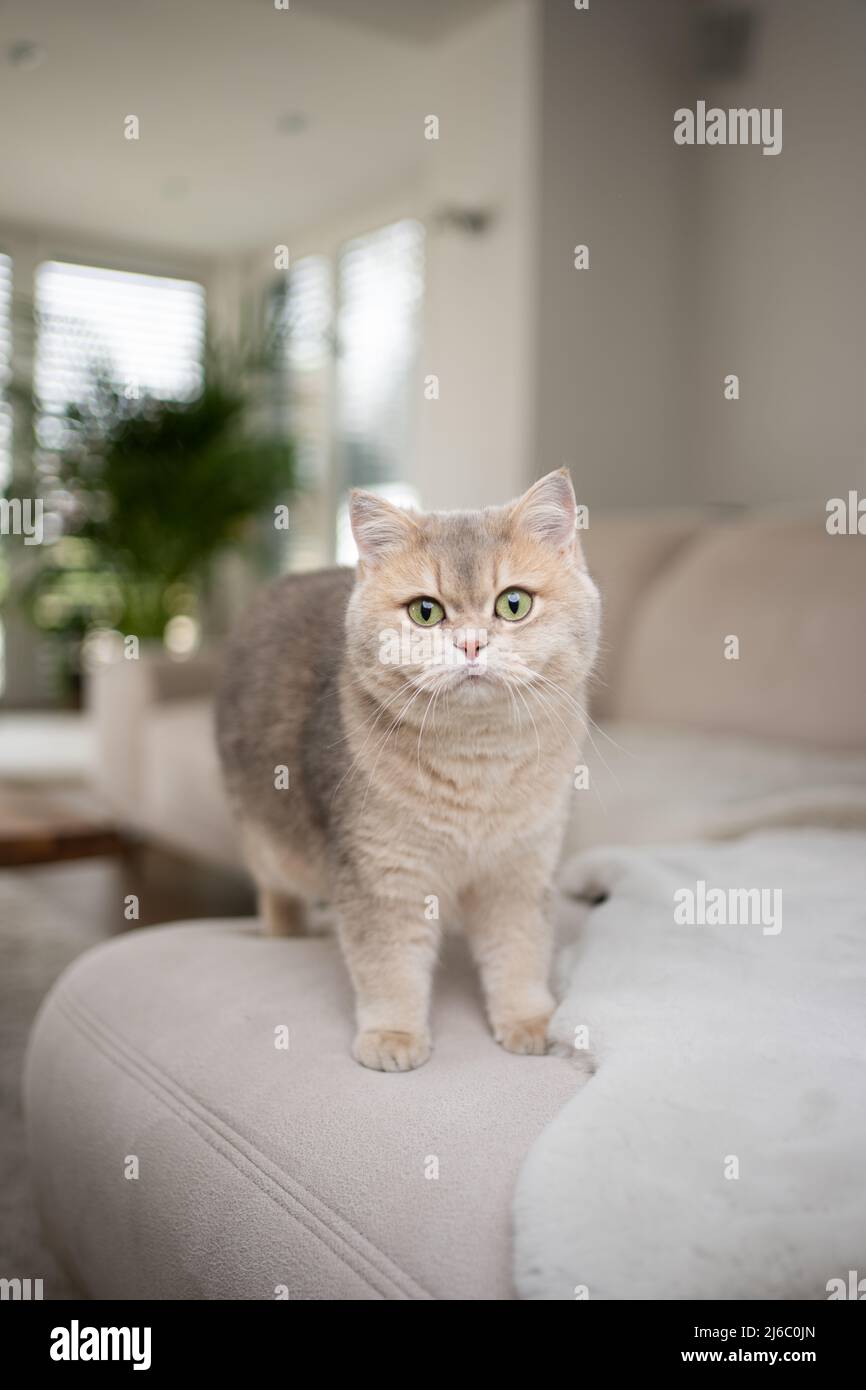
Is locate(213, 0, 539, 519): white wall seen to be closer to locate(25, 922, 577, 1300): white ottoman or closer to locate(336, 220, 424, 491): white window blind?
locate(336, 220, 424, 491): white window blind

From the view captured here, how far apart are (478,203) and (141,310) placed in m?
2.94

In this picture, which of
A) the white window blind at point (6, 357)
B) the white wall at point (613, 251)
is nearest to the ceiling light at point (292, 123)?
Answer: the white wall at point (613, 251)

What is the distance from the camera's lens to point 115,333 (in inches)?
232

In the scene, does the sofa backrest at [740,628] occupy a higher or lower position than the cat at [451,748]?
higher

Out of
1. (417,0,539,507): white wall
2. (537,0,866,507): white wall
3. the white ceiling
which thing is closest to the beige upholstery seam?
(537,0,866,507): white wall

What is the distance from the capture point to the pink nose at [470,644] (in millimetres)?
803

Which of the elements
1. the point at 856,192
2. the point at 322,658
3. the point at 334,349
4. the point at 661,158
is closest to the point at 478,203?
the point at 661,158

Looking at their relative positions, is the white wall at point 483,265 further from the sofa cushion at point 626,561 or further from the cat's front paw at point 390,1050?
the cat's front paw at point 390,1050

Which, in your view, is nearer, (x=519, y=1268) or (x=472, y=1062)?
(x=519, y=1268)

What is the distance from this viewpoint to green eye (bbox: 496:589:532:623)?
0.85 meters

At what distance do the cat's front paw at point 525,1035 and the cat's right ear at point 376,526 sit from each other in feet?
1.34

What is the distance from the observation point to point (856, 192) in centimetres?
150
